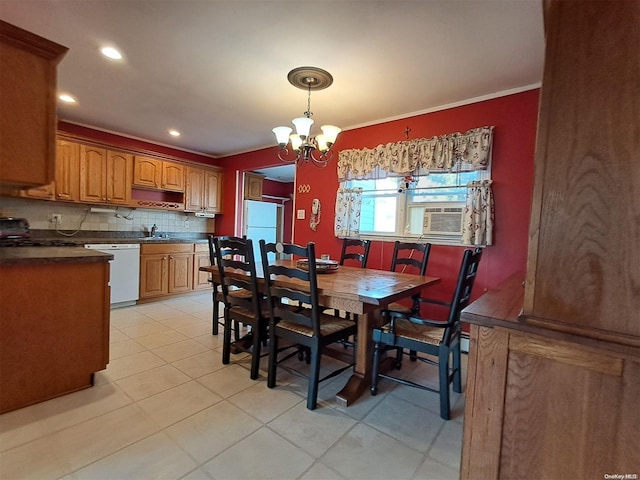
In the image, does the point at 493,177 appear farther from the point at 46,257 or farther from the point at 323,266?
the point at 46,257

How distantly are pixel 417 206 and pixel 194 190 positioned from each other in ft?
11.9

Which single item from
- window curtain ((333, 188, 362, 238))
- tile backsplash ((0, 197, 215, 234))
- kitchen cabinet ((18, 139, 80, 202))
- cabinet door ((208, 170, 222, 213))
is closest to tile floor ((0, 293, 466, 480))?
window curtain ((333, 188, 362, 238))

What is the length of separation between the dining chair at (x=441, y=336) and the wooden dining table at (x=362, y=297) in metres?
0.10

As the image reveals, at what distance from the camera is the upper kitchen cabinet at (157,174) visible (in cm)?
431

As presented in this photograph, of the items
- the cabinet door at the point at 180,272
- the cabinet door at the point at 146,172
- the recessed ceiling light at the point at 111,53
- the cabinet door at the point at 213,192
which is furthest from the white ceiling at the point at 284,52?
the cabinet door at the point at 180,272

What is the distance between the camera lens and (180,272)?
453 centimetres

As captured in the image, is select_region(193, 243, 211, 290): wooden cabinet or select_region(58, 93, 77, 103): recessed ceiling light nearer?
select_region(58, 93, 77, 103): recessed ceiling light

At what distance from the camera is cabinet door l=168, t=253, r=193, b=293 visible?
4.42 m

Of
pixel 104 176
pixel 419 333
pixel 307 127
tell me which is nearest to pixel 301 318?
pixel 419 333

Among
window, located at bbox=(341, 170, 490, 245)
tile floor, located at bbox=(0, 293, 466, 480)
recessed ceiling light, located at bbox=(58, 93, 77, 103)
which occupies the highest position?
recessed ceiling light, located at bbox=(58, 93, 77, 103)

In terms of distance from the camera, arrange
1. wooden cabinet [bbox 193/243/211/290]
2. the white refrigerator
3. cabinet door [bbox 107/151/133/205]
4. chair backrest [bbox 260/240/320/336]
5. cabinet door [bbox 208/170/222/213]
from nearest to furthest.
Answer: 1. chair backrest [bbox 260/240/320/336]
2. cabinet door [bbox 107/151/133/205]
3. wooden cabinet [bbox 193/243/211/290]
4. cabinet door [bbox 208/170/222/213]
5. the white refrigerator

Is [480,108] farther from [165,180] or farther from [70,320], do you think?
[165,180]

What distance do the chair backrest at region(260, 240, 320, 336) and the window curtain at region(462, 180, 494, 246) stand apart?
5.71 ft

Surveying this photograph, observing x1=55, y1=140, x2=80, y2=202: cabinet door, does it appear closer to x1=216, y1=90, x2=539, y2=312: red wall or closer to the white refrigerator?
the white refrigerator
